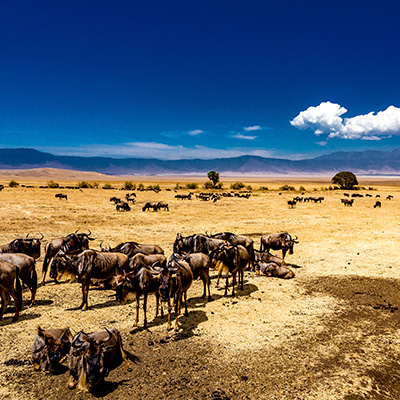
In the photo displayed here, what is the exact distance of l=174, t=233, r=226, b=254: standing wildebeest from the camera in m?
12.7

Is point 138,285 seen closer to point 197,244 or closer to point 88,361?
point 88,361

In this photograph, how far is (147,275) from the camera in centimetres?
830

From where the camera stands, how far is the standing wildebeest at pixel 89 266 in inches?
372

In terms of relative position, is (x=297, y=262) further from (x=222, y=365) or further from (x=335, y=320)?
(x=222, y=365)

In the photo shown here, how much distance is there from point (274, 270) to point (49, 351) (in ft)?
31.4

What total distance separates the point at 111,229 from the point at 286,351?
19163mm

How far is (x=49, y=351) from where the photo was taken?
21.1ft

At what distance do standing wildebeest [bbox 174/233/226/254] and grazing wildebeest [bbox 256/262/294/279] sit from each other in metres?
2.54

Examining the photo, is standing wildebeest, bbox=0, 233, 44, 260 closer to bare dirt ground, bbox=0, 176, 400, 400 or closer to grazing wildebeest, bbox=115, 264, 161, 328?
bare dirt ground, bbox=0, 176, 400, 400

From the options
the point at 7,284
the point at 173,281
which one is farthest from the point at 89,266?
the point at 173,281

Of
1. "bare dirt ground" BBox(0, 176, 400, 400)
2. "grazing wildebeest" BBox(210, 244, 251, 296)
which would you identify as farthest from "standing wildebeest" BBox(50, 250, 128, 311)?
"grazing wildebeest" BBox(210, 244, 251, 296)

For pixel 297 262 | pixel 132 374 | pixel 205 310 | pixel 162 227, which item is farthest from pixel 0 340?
pixel 162 227

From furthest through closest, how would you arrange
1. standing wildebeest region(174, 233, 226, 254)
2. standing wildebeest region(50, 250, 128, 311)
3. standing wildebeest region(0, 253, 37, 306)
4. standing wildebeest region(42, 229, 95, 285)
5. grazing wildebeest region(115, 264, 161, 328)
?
standing wildebeest region(174, 233, 226, 254) < standing wildebeest region(42, 229, 95, 285) < standing wildebeest region(50, 250, 128, 311) < standing wildebeest region(0, 253, 37, 306) < grazing wildebeest region(115, 264, 161, 328)

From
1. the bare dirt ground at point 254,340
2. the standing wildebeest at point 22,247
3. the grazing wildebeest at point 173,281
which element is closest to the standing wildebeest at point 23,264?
the bare dirt ground at point 254,340
